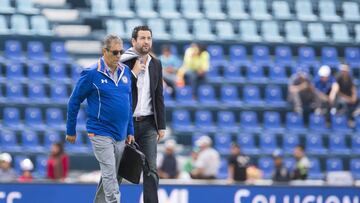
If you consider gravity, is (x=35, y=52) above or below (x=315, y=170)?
above

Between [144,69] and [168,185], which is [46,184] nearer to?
[168,185]

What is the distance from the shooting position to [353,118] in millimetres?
21641

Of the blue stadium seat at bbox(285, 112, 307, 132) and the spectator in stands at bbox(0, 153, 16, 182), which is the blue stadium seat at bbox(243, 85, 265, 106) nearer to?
the blue stadium seat at bbox(285, 112, 307, 132)

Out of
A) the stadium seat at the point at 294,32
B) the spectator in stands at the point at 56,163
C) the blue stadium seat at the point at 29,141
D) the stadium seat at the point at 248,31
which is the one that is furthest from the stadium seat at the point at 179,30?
the spectator in stands at the point at 56,163

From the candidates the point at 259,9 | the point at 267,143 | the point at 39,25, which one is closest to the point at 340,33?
the point at 259,9

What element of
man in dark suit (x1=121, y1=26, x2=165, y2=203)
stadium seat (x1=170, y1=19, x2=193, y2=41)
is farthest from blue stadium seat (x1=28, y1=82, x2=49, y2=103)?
man in dark suit (x1=121, y1=26, x2=165, y2=203)

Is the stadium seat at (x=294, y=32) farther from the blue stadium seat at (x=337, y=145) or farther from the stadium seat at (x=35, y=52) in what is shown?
the stadium seat at (x=35, y=52)

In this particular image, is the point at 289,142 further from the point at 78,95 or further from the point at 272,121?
the point at 78,95

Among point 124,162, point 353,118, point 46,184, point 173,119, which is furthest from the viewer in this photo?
point 353,118

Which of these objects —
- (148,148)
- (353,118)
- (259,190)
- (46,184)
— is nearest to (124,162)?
(148,148)

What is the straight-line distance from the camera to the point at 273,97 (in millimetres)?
21219

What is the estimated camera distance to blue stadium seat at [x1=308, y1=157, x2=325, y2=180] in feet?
65.8

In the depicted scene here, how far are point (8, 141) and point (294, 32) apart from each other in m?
7.25

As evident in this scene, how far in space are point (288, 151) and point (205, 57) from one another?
2.39 m
